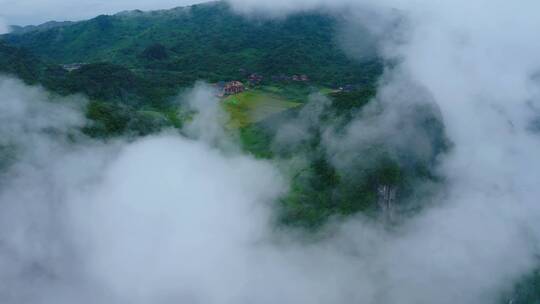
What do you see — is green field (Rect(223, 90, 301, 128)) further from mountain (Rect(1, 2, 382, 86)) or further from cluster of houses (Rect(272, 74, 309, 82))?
mountain (Rect(1, 2, 382, 86))

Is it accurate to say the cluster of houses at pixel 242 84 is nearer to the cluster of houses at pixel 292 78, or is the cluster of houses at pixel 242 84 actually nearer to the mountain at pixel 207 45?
the cluster of houses at pixel 292 78

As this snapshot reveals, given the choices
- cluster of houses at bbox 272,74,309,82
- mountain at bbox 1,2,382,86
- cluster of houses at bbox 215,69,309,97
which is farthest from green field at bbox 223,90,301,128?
mountain at bbox 1,2,382,86

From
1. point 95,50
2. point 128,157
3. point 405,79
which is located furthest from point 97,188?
point 95,50

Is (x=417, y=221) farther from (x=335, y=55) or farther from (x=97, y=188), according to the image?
(x=335, y=55)

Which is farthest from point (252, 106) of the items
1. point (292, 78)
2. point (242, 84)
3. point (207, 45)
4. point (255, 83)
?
point (207, 45)

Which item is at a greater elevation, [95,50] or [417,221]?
[95,50]

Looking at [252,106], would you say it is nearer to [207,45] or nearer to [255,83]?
[255,83]
